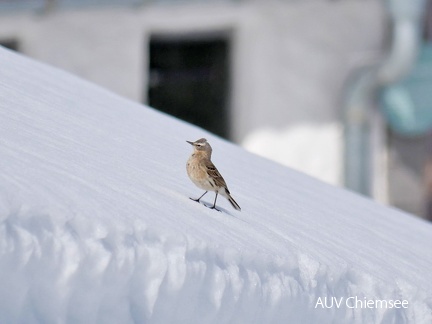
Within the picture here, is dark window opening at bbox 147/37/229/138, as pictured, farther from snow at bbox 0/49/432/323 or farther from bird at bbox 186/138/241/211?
bird at bbox 186/138/241/211

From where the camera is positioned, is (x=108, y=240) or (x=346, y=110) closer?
(x=108, y=240)

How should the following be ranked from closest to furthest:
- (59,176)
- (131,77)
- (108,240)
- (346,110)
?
(108,240), (59,176), (131,77), (346,110)

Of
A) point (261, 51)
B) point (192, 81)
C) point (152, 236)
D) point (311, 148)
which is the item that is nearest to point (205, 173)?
point (152, 236)

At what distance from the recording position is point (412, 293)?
489cm

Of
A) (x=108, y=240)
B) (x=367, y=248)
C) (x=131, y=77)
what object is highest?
(x=108, y=240)

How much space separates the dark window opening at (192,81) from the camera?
13.4 metres

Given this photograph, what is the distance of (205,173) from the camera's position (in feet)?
17.2

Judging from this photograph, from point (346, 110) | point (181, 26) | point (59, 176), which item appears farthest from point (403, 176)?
point (59, 176)

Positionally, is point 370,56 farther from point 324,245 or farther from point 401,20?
point 324,245

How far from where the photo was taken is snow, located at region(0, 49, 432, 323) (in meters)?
3.83

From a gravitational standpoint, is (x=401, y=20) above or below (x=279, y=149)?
above

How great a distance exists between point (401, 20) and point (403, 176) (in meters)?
1.53

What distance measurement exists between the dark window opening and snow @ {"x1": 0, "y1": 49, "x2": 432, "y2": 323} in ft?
22.8

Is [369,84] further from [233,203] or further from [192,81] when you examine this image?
[233,203]
